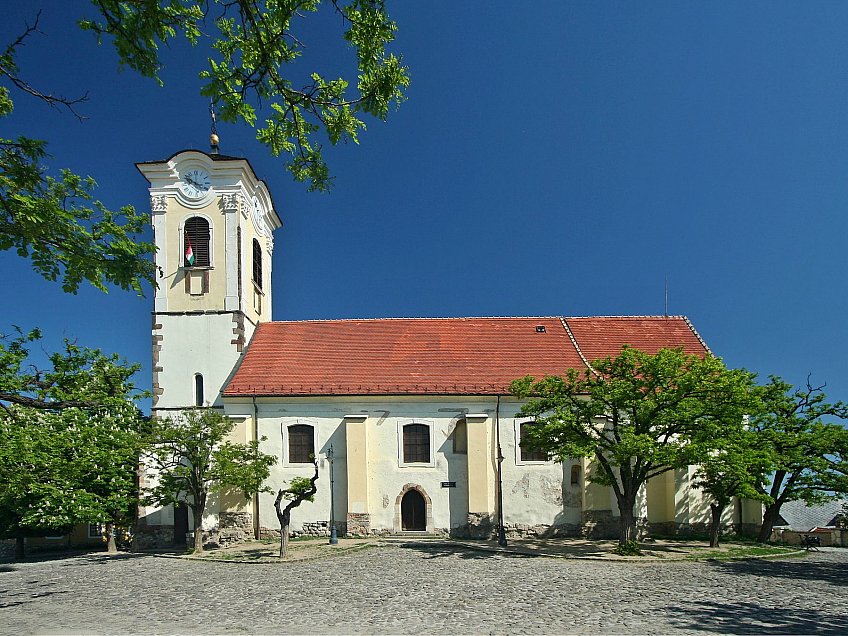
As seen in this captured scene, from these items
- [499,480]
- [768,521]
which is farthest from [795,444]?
[499,480]

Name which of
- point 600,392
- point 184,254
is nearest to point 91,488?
point 184,254

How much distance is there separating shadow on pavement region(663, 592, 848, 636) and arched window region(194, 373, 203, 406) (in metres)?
19.6

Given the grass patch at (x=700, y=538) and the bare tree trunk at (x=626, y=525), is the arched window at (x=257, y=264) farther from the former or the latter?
the grass patch at (x=700, y=538)

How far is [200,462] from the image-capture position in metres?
21.7

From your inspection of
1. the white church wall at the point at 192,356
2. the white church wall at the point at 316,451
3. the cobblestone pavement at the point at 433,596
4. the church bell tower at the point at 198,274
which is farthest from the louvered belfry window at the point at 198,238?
the cobblestone pavement at the point at 433,596

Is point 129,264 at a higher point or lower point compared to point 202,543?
higher

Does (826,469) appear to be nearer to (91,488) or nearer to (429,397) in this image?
(429,397)

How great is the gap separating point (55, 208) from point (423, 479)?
20.4 metres

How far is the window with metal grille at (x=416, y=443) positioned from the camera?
24484 mm

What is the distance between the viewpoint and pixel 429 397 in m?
24.6

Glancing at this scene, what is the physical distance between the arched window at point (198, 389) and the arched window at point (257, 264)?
5.44 metres

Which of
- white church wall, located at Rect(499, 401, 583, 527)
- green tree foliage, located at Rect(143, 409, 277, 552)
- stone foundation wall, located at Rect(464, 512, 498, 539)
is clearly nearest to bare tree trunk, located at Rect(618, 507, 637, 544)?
white church wall, located at Rect(499, 401, 583, 527)

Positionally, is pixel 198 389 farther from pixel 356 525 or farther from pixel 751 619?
pixel 751 619

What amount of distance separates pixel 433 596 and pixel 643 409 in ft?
32.0
